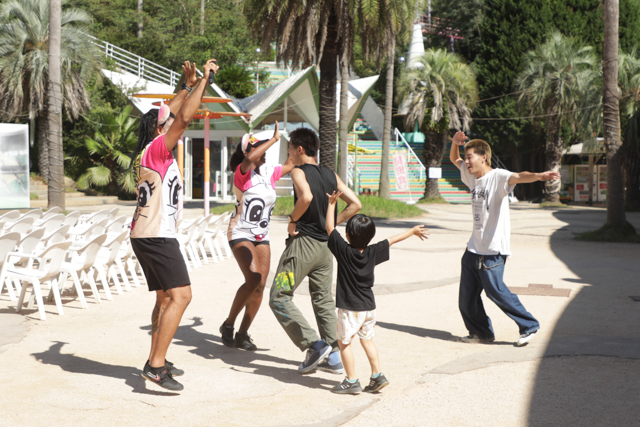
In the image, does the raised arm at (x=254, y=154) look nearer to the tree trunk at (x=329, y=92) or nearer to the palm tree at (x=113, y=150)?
the tree trunk at (x=329, y=92)

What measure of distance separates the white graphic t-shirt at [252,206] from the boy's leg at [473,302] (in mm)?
1864

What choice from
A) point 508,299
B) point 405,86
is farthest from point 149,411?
point 405,86

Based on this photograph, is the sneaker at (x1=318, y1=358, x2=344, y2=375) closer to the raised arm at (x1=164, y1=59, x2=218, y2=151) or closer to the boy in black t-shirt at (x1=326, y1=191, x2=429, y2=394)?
the boy in black t-shirt at (x1=326, y1=191, x2=429, y2=394)

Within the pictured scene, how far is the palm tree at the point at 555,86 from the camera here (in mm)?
28473

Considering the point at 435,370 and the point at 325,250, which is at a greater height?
the point at 325,250

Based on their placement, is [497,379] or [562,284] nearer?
[497,379]

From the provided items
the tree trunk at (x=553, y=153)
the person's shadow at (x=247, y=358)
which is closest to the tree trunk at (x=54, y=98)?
the person's shadow at (x=247, y=358)

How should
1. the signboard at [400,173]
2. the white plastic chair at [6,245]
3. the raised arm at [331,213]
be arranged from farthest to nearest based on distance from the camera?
the signboard at [400,173]
the white plastic chair at [6,245]
the raised arm at [331,213]

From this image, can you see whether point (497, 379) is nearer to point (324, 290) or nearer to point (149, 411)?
point (324, 290)

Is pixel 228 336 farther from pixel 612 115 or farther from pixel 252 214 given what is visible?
pixel 612 115

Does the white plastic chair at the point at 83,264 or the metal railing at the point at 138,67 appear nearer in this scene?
the white plastic chair at the point at 83,264

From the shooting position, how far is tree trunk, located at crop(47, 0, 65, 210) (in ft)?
56.3

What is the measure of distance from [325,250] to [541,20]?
34042 millimetres

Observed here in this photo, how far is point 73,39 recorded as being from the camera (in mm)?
24734
